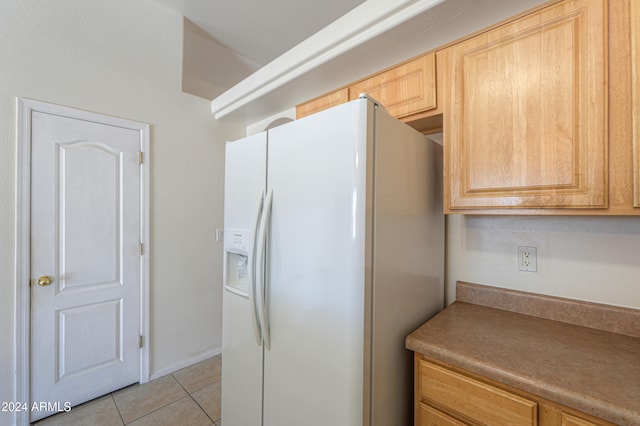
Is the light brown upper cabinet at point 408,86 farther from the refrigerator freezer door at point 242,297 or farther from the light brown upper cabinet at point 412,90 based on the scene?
the refrigerator freezer door at point 242,297

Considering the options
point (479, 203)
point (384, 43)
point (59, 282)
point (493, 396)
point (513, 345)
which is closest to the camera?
point (493, 396)

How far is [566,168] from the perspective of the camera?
3.22 feet

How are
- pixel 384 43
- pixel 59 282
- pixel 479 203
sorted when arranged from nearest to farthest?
pixel 479 203 → pixel 384 43 → pixel 59 282

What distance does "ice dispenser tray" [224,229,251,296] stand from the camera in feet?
4.62

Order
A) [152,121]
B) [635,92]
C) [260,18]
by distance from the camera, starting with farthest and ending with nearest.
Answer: [260,18], [152,121], [635,92]

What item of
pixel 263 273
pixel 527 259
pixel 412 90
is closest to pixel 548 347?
pixel 527 259

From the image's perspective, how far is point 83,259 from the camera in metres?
1.88

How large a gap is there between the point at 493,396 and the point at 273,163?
120 centimetres

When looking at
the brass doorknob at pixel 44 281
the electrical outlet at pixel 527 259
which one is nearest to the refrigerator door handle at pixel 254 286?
the electrical outlet at pixel 527 259

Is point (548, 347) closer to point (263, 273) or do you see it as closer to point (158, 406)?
point (263, 273)

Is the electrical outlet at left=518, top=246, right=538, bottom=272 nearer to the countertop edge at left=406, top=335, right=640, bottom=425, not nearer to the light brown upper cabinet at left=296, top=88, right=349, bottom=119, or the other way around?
the countertop edge at left=406, top=335, right=640, bottom=425

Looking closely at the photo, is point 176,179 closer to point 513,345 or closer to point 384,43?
point 384,43

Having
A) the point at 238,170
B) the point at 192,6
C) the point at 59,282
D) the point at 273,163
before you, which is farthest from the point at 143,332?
the point at 192,6

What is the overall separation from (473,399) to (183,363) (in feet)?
7.75
